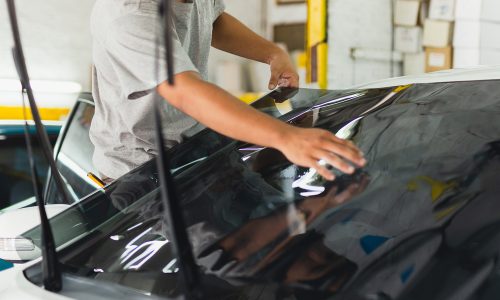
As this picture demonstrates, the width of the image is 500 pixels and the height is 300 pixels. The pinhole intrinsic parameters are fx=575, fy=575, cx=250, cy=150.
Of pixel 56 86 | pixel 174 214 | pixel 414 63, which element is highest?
pixel 174 214

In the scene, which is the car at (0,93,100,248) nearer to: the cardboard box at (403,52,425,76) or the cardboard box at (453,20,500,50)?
the cardboard box at (453,20,500,50)

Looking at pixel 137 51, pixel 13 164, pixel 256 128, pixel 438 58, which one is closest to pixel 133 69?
pixel 137 51

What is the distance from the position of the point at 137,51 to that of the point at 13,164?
2.04m

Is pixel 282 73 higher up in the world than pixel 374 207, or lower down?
higher up

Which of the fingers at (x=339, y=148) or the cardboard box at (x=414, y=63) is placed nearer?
the fingers at (x=339, y=148)

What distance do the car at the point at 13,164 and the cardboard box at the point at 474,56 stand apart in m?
2.59

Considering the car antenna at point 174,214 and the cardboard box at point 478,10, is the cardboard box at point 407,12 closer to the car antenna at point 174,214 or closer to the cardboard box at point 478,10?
the cardboard box at point 478,10

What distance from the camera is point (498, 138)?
95cm

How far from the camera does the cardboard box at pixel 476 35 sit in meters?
3.71

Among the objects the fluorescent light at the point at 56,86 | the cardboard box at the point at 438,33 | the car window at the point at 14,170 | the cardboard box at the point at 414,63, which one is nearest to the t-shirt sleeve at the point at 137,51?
the car window at the point at 14,170

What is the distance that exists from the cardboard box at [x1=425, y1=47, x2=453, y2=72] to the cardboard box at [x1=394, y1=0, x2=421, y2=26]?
31 centimetres

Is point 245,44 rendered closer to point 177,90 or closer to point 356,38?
point 177,90

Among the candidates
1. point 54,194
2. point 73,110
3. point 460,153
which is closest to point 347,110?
point 460,153

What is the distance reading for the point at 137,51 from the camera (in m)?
1.06
